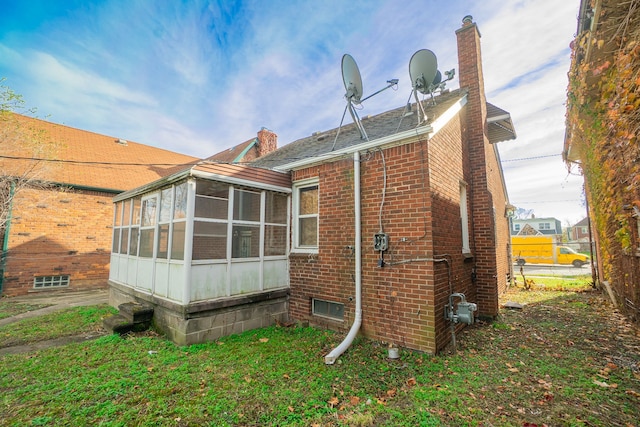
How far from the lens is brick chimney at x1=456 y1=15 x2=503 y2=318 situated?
21.2 feet

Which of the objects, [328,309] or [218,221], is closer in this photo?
[218,221]

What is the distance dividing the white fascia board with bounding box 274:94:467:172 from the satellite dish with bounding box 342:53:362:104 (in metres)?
1.35

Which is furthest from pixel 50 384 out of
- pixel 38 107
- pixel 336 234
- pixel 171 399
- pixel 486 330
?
pixel 38 107

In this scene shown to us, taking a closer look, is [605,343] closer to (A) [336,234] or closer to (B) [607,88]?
(B) [607,88]

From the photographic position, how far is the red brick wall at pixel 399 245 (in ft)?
14.9

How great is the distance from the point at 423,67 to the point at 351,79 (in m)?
1.55

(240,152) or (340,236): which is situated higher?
(240,152)

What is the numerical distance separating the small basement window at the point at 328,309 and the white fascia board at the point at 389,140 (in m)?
3.13

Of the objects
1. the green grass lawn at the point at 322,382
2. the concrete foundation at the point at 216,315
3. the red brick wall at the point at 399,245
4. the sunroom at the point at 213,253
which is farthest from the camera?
the sunroom at the point at 213,253

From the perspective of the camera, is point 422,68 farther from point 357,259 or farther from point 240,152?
point 240,152

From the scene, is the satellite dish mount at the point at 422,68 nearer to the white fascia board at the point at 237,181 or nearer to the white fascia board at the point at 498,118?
the white fascia board at the point at 498,118

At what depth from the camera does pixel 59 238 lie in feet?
35.7

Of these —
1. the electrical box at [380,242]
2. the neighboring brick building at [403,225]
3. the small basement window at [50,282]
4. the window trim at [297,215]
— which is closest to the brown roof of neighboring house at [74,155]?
the small basement window at [50,282]

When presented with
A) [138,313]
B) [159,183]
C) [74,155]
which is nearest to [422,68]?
[159,183]
